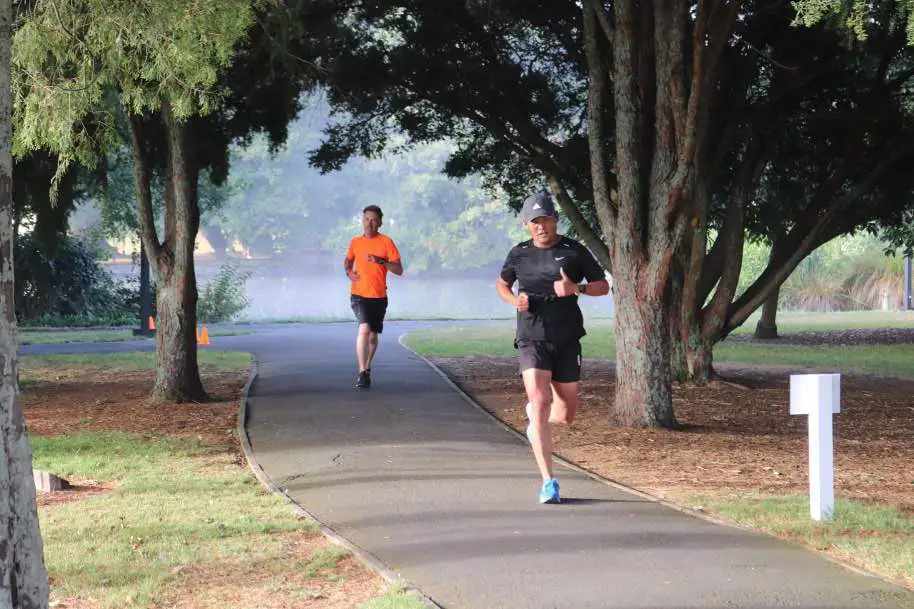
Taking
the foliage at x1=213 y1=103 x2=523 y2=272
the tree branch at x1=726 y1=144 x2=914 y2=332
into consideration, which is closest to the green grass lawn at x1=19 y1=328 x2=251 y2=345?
the tree branch at x1=726 y1=144 x2=914 y2=332

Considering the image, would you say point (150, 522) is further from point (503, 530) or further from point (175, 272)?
point (175, 272)

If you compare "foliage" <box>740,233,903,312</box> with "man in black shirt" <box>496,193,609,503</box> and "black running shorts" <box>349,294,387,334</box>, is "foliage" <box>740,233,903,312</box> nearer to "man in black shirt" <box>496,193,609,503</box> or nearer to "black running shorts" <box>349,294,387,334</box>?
"black running shorts" <box>349,294,387,334</box>

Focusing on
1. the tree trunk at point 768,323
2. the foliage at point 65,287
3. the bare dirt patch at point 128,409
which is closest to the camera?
the bare dirt patch at point 128,409

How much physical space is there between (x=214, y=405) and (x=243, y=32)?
15.5 ft

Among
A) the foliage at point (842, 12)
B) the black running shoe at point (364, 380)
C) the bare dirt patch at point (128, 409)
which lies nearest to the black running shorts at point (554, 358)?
the foliage at point (842, 12)

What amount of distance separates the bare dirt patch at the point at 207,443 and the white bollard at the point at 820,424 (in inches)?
122

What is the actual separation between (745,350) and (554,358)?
705 inches

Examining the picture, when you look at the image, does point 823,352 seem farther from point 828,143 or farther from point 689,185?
point 689,185

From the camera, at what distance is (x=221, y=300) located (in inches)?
1575

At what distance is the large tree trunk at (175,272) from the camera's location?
1514cm

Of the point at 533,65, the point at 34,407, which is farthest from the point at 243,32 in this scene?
the point at 533,65

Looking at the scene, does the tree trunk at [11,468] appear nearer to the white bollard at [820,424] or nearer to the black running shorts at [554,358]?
the black running shorts at [554,358]

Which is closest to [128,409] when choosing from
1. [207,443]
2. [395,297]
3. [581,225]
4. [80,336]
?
[207,443]

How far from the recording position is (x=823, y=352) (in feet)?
82.1
